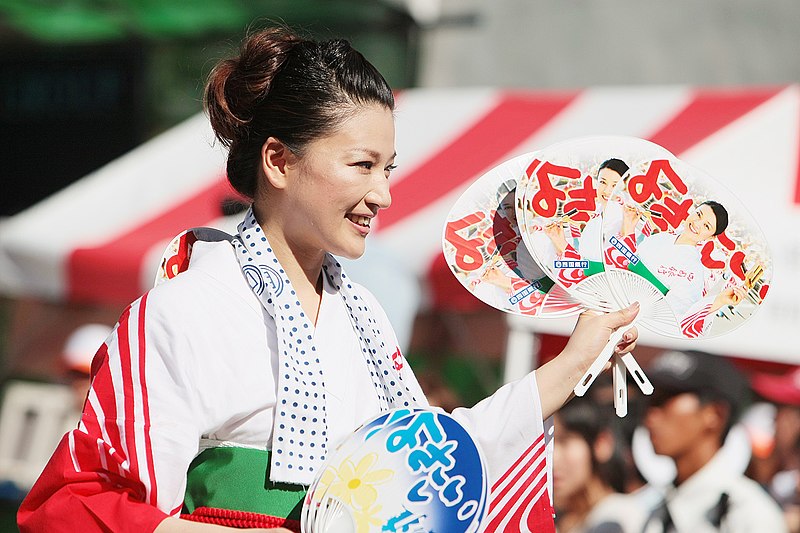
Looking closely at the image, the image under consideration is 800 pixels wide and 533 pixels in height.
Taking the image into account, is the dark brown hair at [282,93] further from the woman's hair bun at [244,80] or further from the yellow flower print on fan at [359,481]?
the yellow flower print on fan at [359,481]

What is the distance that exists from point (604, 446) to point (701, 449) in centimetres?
31

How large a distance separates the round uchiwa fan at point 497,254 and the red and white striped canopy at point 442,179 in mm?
1674

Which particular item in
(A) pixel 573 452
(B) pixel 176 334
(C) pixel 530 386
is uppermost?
(B) pixel 176 334

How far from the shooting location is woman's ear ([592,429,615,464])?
3.53 metres

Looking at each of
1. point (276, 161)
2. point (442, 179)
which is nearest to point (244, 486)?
point (276, 161)

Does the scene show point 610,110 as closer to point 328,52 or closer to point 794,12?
point 794,12

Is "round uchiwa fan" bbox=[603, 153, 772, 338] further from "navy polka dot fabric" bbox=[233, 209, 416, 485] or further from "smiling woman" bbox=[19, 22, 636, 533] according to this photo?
"navy polka dot fabric" bbox=[233, 209, 416, 485]

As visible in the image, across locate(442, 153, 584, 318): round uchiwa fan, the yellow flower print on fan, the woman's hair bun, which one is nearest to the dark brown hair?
the woman's hair bun

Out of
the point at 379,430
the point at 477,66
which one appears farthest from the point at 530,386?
the point at 477,66

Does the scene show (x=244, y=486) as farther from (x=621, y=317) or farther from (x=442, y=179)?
(x=442, y=179)

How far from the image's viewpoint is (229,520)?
144 centimetres

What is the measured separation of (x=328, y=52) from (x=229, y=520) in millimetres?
664

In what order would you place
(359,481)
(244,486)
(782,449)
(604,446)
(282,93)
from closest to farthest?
(359,481) → (244,486) → (282,93) → (782,449) → (604,446)

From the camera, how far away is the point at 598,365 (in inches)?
62.7
